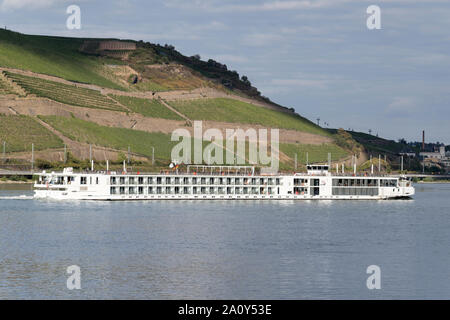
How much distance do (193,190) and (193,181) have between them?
3.75 ft

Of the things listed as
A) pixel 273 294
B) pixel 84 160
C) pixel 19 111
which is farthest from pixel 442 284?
pixel 19 111

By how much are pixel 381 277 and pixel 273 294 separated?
27.6 feet

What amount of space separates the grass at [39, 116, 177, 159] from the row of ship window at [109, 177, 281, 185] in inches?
2949

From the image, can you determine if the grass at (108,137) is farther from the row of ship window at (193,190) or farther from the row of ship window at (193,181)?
the row of ship window at (193,190)

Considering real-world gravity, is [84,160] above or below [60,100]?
below

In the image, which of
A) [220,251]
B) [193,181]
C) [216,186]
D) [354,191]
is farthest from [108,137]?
[220,251]

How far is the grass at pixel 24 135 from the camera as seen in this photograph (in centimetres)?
16409

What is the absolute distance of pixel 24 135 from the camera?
555ft

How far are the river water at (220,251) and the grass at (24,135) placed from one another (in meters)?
68.7

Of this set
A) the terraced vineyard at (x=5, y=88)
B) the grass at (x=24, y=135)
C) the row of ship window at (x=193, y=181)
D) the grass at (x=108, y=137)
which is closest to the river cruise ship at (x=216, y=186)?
the row of ship window at (x=193, y=181)

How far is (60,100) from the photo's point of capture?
194 metres

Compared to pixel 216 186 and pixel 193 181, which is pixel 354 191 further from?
pixel 193 181
